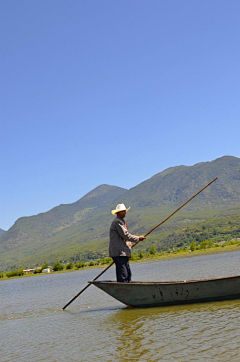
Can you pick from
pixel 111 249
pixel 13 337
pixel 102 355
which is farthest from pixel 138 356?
pixel 111 249

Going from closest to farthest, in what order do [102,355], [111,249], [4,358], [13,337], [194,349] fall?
[194,349] → [102,355] → [4,358] → [13,337] → [111,249]

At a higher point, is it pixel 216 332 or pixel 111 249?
pixel 111 249

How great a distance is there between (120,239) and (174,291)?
96.5 inches

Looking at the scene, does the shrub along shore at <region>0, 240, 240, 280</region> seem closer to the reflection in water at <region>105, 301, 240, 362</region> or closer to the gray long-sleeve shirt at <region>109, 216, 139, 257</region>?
the gray long-sleeve shirt at <region>109, 216, 139, 257</region>

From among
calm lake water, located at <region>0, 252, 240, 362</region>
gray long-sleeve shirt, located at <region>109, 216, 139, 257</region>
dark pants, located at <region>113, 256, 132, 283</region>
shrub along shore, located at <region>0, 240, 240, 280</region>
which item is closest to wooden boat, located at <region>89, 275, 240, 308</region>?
calm lake water, located at <region>0, 252, 240, 362</region>

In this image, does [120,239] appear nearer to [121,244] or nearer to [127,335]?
[121,244]

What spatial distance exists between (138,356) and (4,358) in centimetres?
329

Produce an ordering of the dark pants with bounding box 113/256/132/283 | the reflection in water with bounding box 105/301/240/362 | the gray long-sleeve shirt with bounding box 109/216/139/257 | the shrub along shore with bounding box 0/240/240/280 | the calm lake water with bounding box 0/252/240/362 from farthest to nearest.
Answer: the shrub along shore with bounding box 0/240/240/280 < the dark pants with bounding box 113/256/132/283 < the gray long-sleeve shirt with bounding box 109/216/139/257 < the calm lake water with bounding box 0/252/240/362 < the reflection in water with bounding box 105/301/240/362

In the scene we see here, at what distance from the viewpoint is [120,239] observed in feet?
47.5

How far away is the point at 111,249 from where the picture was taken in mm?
14469

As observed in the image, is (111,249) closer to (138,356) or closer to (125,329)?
(125,329)

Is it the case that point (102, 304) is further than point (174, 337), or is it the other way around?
point (102, 304)

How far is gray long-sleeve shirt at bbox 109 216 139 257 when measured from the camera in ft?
46.7

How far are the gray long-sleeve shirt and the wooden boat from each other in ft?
3.40
